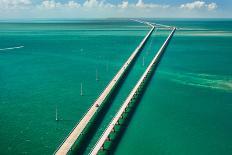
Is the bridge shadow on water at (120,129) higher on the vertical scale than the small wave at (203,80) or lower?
higher

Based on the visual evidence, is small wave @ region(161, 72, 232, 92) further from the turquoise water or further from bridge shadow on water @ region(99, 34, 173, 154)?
bridge shadow on water @ region(99, 34, 173, 154)

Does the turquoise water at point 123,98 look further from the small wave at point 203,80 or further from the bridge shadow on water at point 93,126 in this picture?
the bridge shadow on water at point 93,126

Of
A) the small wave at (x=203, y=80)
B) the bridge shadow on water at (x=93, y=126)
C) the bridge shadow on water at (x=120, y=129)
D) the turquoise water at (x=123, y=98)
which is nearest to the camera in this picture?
the bridge shadow on water at (x=93, y=126)

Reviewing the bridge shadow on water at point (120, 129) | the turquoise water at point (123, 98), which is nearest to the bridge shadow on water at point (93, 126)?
the turquoise water at point (123, 98)

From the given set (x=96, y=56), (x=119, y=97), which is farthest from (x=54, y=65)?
(x=119, y=97)

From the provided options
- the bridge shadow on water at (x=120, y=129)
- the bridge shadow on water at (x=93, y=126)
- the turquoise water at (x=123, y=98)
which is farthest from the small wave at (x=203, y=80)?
the bridge shadow on water at (x=93, y=126)

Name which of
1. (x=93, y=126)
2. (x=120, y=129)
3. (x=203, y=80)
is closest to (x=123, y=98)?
(x=93, y=126)

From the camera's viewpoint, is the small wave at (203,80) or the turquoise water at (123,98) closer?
the turquoise water at (123,98)

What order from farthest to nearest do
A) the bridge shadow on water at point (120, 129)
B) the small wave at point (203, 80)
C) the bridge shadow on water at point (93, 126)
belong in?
the small wave at point (203, 80) < the bridge shadow on water at point (120, 129) < the bridge shadow on water at point (93, 126)
